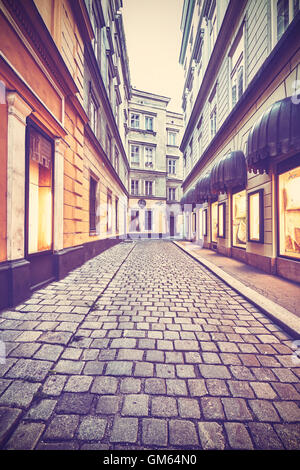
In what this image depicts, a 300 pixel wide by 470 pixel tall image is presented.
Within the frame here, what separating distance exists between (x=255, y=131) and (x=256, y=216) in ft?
8.87

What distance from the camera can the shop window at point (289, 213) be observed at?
4871 mm

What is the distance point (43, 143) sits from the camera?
463 cm

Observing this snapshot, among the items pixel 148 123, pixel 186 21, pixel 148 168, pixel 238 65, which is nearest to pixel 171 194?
pixel 148 168

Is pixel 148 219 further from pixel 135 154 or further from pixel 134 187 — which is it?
pixel 135 154

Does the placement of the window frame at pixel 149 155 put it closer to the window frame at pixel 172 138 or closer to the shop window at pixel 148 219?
the window frame at pixel 172 138

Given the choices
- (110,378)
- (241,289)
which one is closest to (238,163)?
(241,289)

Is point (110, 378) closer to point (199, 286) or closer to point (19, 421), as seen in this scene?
point (19, 421)

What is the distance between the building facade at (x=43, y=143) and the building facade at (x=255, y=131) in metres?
5.04

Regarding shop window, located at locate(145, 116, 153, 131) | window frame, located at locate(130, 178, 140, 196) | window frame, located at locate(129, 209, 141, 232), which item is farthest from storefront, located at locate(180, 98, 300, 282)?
shop window, located at locate(145, 116, 153, 131)

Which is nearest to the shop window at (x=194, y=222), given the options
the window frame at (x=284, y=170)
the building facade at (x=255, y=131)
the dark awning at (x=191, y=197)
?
the dark awning at (x=191, y=197)

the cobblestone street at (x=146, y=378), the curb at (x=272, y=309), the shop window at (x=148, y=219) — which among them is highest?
the shop window at (x=148, y=219)

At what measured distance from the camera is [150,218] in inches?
966

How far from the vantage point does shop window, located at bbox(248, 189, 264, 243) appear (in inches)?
242
